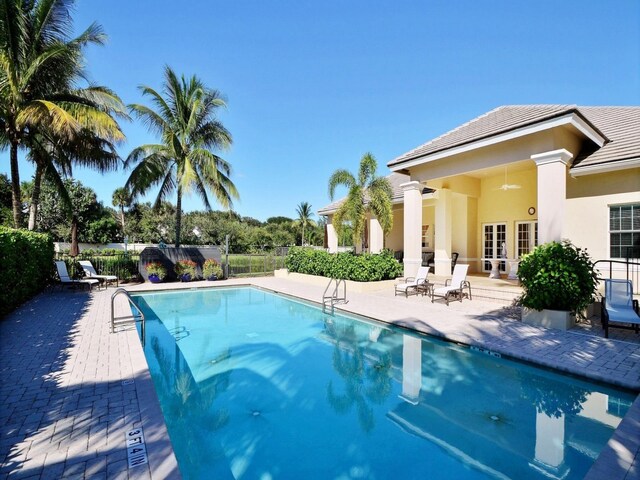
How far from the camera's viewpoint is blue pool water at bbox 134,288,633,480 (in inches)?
149

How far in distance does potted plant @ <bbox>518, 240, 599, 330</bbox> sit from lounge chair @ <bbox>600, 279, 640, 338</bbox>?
32 centimetres

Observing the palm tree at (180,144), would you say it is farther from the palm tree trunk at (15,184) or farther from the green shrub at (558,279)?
the green shrub at (558,279)

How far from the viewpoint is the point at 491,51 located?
1302 cm

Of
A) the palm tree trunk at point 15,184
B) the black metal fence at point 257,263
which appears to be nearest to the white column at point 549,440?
the palm tree trunk at point 15,184

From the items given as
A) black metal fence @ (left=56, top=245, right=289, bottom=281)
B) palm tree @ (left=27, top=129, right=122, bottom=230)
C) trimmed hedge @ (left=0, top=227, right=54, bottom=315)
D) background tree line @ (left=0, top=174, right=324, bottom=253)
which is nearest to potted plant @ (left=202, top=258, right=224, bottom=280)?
black metal fence @ (left=56, top=245, right=289, bottom=281)

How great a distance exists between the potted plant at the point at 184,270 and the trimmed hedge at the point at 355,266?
6648mm

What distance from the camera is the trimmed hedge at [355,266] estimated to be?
584 inches

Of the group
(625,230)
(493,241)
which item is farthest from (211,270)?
(625,230)

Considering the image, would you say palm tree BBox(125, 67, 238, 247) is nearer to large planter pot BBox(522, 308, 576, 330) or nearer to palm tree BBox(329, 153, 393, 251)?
palm tree BBox(329, 153, 393, 251)

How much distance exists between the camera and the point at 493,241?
16266mm

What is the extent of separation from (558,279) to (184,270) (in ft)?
56.0

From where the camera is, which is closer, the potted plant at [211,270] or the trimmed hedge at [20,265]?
the trimmed hedge at [20,265]

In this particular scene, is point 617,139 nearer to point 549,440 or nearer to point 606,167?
point 606,167

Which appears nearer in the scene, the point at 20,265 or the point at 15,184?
the point at 20,265
